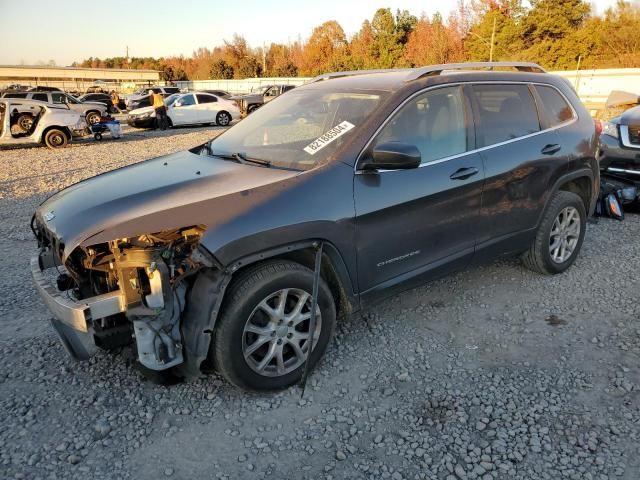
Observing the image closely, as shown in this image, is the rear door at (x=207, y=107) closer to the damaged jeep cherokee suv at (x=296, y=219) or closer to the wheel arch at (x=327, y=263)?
the damaged jeep cherokee suv at (x=296, y=219)

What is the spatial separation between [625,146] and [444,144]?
15.4 feet

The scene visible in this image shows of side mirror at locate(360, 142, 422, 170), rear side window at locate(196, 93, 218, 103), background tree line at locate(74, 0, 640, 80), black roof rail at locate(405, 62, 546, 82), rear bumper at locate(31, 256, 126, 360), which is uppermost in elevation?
background tree line at locate(74, 0, 640, 80)

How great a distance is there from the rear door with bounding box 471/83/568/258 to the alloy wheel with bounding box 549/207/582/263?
1.36 feet

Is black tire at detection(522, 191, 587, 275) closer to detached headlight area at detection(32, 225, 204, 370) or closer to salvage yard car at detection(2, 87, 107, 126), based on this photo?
detached headlight area at detection(32, 225, 204, 370)

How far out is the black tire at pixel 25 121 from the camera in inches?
561

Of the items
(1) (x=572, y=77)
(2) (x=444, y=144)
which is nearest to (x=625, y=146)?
(2) (x=444, y=144)

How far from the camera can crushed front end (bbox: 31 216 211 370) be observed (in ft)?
8.43

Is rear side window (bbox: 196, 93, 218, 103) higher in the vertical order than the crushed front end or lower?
higher

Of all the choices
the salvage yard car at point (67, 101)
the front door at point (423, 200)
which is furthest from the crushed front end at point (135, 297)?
the salvage yard car at point (67, 101)

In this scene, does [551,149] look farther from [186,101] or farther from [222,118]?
[222,118]

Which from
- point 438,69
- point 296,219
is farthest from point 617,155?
point 296,219

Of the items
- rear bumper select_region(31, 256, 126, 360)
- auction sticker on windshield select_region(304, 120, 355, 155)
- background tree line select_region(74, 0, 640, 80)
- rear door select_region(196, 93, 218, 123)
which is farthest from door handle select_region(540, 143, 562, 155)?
background tree line select_region(74, 0, 640, 80)

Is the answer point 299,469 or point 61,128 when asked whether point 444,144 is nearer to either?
point 299,469

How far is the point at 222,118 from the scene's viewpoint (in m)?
22.2
